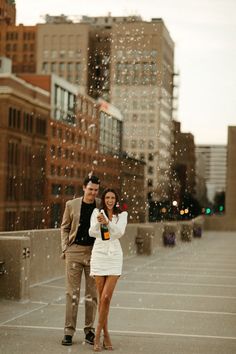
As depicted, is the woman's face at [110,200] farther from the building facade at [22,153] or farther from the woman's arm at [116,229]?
the building facade at [22,153]

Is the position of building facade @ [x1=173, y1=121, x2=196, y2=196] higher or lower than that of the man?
higher

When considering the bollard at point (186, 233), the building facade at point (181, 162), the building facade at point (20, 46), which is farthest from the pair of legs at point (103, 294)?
the building facade at point (181, 162)

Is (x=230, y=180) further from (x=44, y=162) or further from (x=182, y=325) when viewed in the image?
(x=182, y=325)

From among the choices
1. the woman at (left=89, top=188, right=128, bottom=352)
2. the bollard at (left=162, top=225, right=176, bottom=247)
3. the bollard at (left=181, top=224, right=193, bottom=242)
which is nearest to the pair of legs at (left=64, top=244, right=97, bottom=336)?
the woman at (left=89, top=188, right=128, bottom=352)

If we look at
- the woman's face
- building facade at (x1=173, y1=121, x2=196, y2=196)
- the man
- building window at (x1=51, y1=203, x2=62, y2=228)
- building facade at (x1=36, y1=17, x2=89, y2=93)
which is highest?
building facade at (x1=36, y1=17, x2=89, y2=93)

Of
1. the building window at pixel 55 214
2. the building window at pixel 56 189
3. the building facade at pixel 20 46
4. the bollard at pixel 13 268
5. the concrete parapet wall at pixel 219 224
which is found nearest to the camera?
the bollard at pixel 13 268

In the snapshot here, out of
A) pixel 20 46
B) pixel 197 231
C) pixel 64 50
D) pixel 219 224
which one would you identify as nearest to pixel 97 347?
pixel 197 231

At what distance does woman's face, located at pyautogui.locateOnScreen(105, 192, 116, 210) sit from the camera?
7301mm

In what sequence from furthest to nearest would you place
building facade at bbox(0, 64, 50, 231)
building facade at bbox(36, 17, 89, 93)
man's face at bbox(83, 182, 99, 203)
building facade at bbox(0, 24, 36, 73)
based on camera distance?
building facade at bbox(0, 24, 36, 73), building facade at bbox(36, 17, 89, 93), building facade at bbox(0, 64, 50, 231), man's face at bbox(83, 182, 99, 203)

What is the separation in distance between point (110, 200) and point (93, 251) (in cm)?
54

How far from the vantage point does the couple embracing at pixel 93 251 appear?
23.7ft

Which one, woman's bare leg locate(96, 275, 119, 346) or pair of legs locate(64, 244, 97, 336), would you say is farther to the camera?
pair of legs locate(64, 244, 97, 336)

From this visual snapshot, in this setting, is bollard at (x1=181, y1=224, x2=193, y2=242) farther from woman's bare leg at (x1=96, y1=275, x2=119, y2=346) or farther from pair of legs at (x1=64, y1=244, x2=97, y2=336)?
woman's bare leg at (x1=96, y1=275, x2=119, y2=346)

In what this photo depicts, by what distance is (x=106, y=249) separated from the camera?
7215 mm
